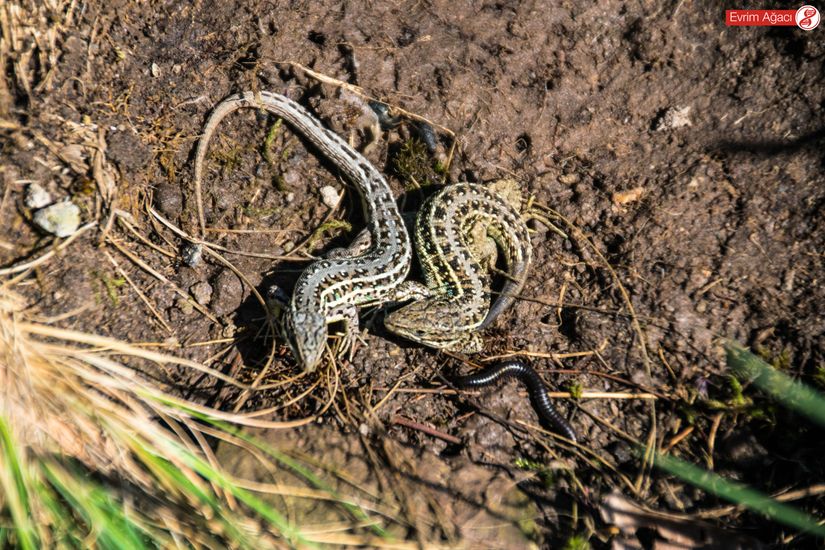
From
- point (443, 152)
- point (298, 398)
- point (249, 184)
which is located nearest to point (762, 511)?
point (298, 398)

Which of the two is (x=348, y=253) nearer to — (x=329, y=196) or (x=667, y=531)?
(x=329, y=196)

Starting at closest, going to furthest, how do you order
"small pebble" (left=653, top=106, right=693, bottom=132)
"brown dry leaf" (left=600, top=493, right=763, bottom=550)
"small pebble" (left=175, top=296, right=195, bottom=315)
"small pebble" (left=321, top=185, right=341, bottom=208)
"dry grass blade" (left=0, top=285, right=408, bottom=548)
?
"dry grass blade" (left=0, top=285, right=408, bottom=548), "brown dry leaf" (left=600, top=493, right=763, bottom=550), "small pebble" (left=175, top=296, right=195, bottom=315), "small pebble" (left=653, top=106, right=693, bottom=132), "small pebble" (left=321, top=185, right=341, bottom=208)

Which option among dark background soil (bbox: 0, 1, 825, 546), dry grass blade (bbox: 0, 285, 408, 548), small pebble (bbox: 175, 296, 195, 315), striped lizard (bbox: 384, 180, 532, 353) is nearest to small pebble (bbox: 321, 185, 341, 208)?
dark background soil (bbox: 0, 1, 825, 546)

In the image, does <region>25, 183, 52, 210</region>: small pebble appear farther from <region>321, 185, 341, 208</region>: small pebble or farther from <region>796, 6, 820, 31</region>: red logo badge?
<region>796, 6, 820, 31</region>: red logo badge

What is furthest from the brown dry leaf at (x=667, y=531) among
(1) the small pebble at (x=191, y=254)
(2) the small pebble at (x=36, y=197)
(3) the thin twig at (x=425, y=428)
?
(2) the small pebble at (x=36, y=197)

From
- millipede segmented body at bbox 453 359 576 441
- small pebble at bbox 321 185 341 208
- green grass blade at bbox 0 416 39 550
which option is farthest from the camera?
small pebble at bbox 321 185 341 208

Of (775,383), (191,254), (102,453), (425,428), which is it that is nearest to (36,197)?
(191,254)

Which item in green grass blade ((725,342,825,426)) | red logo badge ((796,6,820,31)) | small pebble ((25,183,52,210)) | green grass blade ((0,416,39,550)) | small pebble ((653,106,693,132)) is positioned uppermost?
red logo badge ((796,6,820,31))

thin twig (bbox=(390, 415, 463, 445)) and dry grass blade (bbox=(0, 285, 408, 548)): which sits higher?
dry grass blade (bbox=(0, 285, 408, 548))
